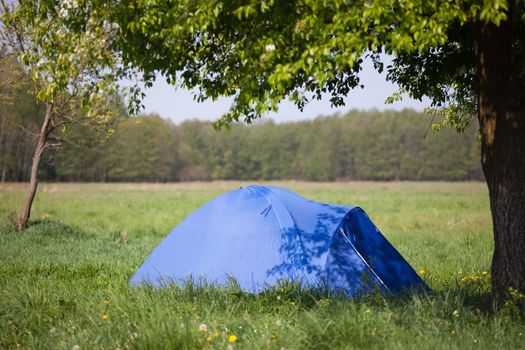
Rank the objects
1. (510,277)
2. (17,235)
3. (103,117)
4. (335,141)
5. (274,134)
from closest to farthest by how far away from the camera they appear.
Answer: (510,277) → (17,235) → (103,117) → (335,141) → (274,134)

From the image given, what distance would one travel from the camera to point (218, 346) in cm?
461

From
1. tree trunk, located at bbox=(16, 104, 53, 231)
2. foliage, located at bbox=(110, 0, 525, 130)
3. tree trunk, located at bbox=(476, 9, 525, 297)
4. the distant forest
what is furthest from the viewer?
the distant forest

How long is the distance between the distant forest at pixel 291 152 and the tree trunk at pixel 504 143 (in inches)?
2642

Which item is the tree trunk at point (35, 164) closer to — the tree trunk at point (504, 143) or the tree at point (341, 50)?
the tree at point (341, 50)

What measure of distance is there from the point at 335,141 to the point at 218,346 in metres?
101

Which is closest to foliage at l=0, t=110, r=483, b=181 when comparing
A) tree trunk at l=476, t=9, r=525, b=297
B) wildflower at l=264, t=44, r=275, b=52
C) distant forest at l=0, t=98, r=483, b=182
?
distant forest at l=0, t=98, r=483, b=182

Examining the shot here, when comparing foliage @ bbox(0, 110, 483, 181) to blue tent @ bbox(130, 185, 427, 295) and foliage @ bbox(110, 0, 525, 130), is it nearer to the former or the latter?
blue tent @ bbox(130, 185, 427, 295)

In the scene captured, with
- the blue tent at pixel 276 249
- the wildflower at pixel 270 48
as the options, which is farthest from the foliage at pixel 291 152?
the wildflower at pixel 270 48

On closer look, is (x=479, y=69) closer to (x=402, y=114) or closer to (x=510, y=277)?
(x=510, y=277)

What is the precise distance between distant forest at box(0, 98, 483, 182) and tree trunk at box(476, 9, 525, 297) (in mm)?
67107

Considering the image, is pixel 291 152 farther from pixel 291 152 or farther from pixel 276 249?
pixel 276 249

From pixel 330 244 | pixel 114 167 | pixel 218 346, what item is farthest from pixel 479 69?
pixel 114 167

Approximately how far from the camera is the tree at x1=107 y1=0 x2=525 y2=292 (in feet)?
15.0

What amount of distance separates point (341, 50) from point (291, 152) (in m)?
106
